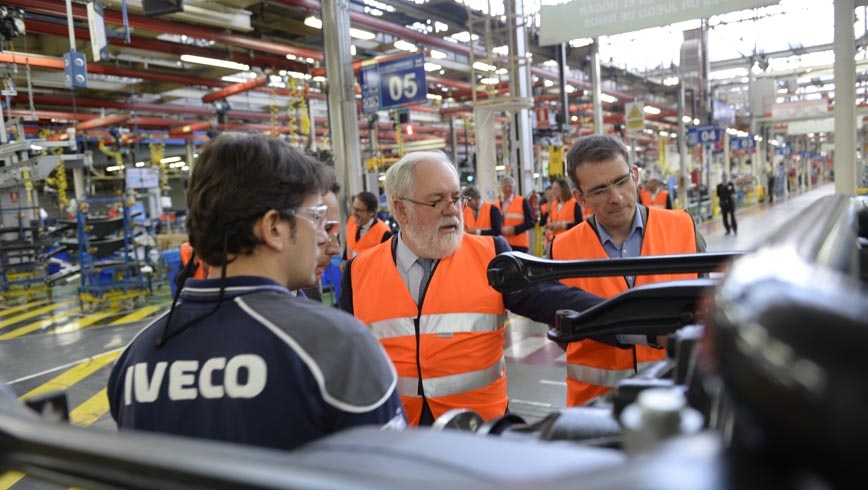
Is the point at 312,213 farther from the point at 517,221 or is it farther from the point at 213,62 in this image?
the point at 213,62

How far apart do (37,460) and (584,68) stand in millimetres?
15595

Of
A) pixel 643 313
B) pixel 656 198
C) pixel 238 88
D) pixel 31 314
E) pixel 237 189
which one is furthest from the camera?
pixel 238 88

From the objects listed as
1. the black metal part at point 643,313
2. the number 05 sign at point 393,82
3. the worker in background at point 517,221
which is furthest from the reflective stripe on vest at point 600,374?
the number 05 sign at point 393,82

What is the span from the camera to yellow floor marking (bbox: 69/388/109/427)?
4.71 meters

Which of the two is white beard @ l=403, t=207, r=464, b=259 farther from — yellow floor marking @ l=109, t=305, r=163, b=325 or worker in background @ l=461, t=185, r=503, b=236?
yellow floor marking @ l=109, t=305, r=163, b=325

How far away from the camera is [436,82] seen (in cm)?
1412

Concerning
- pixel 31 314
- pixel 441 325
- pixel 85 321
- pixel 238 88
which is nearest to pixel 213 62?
pixel 238 88

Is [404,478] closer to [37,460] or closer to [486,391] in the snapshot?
[37,460]

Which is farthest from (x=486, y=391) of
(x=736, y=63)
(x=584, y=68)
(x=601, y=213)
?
(x=736, y=63)

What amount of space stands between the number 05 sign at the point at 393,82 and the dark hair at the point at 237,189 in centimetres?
743

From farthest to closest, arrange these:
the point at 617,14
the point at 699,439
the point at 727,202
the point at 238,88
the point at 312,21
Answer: the point at 727,202 → the point at 238,88 → the point at 312,21 → the point at 617,14 → the point at 699,439

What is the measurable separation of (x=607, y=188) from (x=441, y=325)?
93 cm

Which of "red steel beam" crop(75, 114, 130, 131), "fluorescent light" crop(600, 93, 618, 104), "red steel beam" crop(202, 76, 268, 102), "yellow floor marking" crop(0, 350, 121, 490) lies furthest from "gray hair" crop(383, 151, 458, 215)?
"fluorescent light" crop(600, 93, 618, 104)

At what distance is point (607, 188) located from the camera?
244 centimetres
